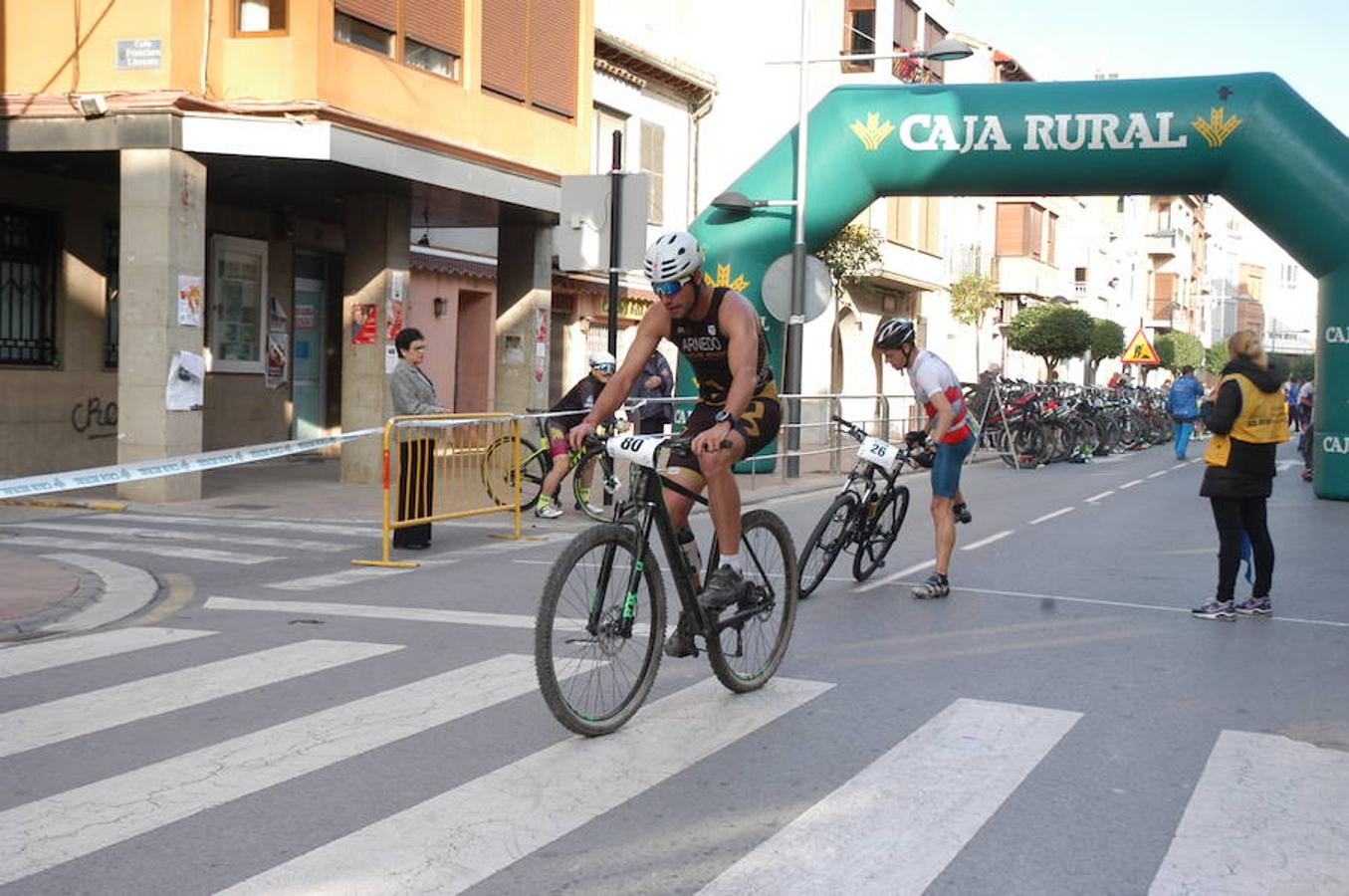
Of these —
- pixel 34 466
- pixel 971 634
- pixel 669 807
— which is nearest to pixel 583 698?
pixel 669 807

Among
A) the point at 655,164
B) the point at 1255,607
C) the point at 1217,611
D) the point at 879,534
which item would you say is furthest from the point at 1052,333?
the point at 1217,611

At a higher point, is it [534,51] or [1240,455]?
[534,51]

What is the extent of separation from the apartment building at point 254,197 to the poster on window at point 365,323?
24mm

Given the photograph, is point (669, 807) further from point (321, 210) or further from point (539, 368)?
point (321, 210)

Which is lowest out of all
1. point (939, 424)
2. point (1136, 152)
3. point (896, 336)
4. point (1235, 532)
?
point (1235, 532)

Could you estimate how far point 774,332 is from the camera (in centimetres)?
2114

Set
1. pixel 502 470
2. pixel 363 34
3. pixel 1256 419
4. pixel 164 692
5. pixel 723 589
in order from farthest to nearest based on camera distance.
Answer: pixel 363 34
pixel 502 470
pixel 1256 419
pixel 164 692
pixel 723 589

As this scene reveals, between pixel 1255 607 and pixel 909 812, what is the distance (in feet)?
17.4

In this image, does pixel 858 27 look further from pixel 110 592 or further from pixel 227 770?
pixel 227 770

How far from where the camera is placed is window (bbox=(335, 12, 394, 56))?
1579 cm

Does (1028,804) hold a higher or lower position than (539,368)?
lower

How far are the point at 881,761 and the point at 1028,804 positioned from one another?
0.65 m

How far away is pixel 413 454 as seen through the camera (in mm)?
11703

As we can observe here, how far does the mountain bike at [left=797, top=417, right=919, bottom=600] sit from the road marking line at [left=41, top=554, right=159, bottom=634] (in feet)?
13.0
